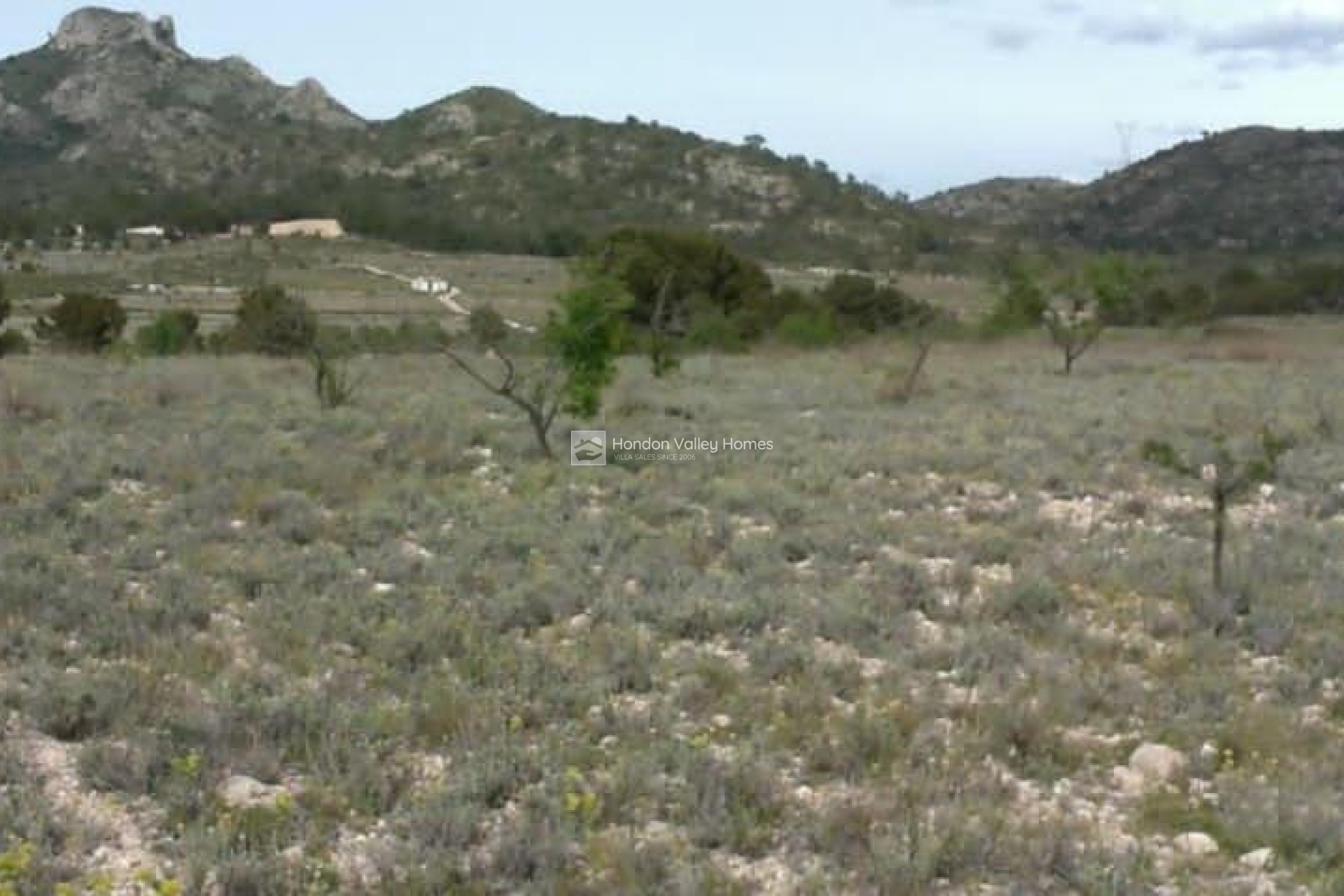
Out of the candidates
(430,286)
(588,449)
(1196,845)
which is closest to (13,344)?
(588,449)

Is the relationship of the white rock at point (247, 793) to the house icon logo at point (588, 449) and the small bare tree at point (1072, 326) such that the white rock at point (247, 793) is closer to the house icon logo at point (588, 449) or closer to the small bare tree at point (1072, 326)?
the house icon logo at point (588, 449)

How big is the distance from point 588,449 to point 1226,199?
80.4 meters

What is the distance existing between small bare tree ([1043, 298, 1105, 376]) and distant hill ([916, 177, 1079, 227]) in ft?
245

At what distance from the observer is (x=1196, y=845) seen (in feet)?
15.4

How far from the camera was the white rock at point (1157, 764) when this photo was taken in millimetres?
5309

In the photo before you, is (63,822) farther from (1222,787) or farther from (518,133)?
(518,133)

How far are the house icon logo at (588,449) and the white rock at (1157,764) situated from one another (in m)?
7.53

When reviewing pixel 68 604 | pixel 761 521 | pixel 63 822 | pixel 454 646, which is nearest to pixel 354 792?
pixel 63 822

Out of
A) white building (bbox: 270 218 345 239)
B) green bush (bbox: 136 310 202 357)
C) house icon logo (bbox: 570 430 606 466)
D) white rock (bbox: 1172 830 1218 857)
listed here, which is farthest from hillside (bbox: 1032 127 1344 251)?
white rock (bbox: 1172 830 1218 857)

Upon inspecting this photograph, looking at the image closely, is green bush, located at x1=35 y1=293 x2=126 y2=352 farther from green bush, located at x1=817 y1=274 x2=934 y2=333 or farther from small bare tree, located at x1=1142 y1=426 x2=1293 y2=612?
small bare tree, located at x1=1142 y1=426 x2=1293 y2=612

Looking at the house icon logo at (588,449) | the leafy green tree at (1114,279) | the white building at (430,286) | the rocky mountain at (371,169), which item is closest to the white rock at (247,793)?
the house icon logo at (588,449)

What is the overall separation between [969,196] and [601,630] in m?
125

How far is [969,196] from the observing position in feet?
412

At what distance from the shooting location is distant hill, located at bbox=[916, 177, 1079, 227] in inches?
4069
